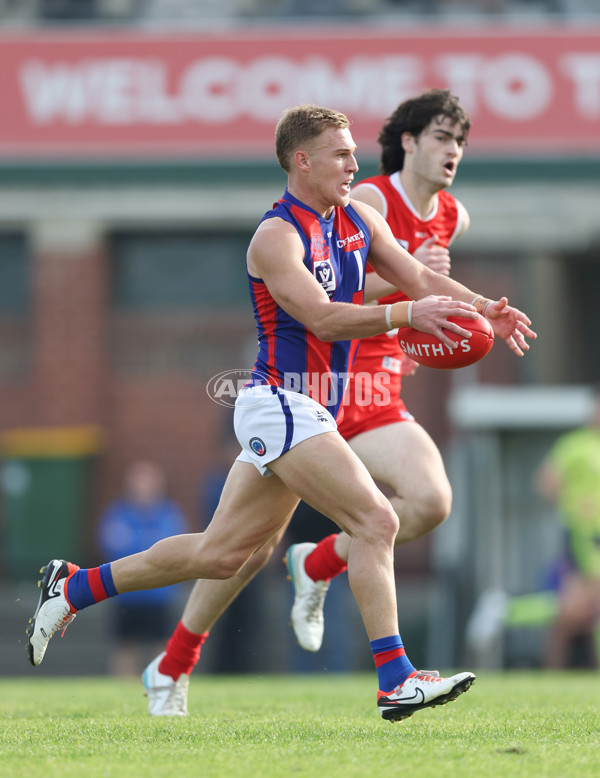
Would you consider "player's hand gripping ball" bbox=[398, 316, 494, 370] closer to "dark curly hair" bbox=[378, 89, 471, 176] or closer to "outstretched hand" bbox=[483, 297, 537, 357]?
"outstretched hand" bbox=[483, 297, 537, 357]

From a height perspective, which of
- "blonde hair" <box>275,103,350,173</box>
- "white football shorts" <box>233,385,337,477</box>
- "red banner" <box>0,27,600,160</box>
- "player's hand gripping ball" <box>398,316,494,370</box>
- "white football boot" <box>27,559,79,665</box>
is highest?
"red banner" <box>0,27,600,160</box>

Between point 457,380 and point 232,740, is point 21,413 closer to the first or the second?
point 457,380

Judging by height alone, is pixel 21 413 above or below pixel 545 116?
below

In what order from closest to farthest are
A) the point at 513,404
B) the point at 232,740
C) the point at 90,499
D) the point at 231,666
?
1. the point at 232,740
2. the point at 231,666
3. the point at 513,404
4. the point at 90,499

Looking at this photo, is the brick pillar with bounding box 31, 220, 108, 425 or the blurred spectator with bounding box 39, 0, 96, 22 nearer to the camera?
the brick pillar with bounding box 31, 220, 108, 425

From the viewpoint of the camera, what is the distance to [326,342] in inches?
198

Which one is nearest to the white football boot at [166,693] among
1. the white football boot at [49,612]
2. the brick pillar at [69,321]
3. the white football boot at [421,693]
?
the white football boot at [49,612]

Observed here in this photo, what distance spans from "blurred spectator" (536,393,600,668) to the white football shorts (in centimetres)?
634

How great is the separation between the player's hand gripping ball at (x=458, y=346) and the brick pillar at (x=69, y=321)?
12.6m

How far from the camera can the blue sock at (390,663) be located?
15.6 feet

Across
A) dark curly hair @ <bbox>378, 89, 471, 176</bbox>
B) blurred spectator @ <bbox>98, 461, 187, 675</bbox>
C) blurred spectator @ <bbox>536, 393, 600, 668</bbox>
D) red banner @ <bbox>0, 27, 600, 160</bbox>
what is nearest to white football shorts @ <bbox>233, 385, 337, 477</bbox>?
dark curly hair @ <bbox>378, 89, 471, 176</bbox>

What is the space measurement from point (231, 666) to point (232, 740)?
23.6 feet

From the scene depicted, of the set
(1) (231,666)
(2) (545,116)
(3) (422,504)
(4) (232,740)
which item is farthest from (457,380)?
(4) (232,740)

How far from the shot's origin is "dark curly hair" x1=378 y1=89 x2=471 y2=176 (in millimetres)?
6230
